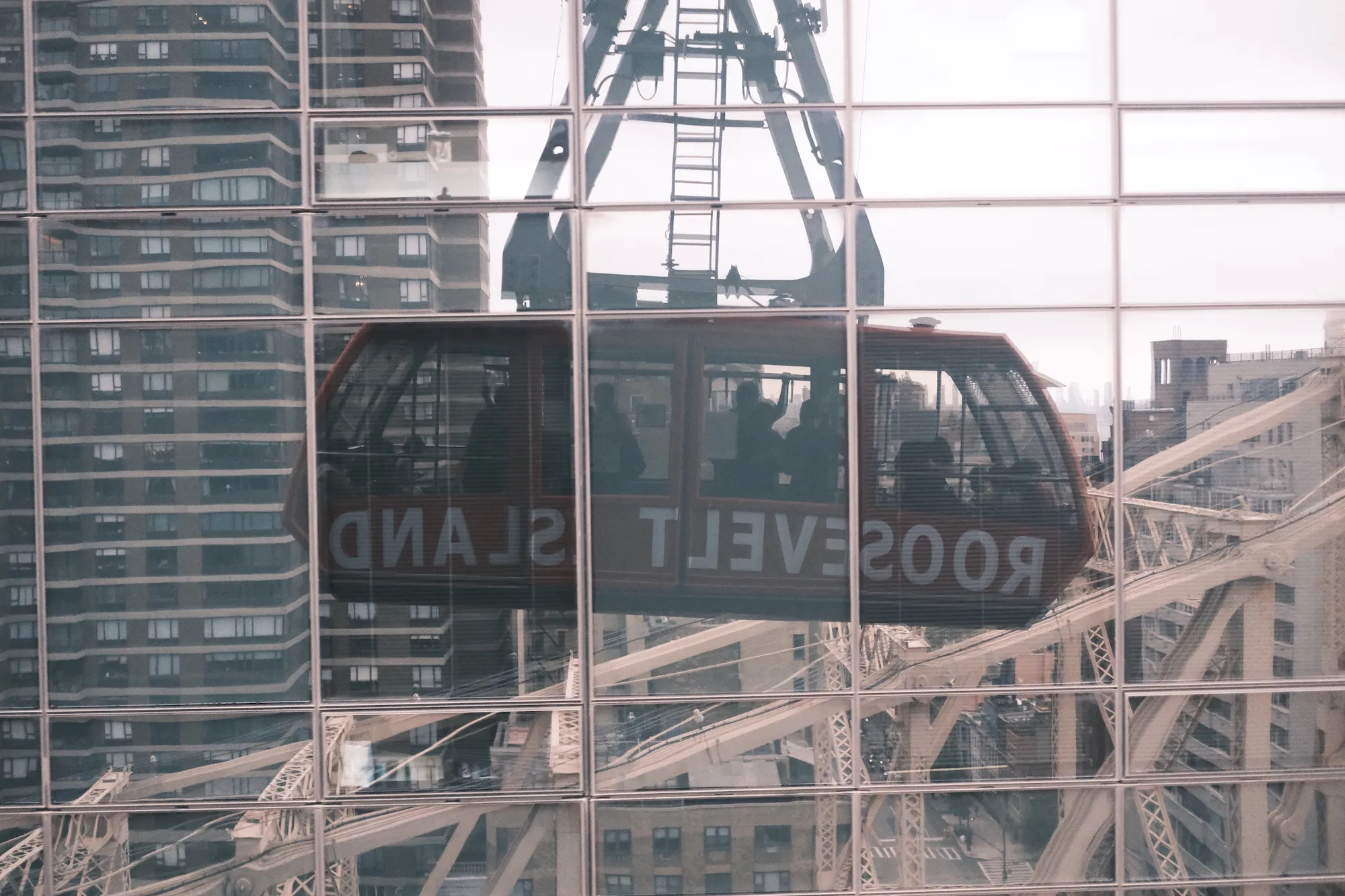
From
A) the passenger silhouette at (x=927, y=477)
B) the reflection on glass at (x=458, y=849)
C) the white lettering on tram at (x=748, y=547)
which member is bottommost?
the reflection on glass at (x=458, y=849)

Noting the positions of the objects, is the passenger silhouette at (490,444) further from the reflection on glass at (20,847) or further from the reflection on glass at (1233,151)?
the reflection on glass at (1233,151)

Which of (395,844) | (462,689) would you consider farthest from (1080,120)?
(395,844)

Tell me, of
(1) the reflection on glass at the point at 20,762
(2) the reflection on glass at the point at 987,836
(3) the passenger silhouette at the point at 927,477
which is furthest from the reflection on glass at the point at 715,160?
(1) the reflection on glass at the point at 20,762

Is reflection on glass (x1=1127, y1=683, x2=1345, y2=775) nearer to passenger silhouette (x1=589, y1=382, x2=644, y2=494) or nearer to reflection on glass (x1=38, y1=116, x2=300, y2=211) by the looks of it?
passenger silhouette (x1=589, y1=382, x2=644, y2=494)

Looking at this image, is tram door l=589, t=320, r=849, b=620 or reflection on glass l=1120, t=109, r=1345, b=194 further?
reflection on glass l=1120, t=109, r=1345, b=194

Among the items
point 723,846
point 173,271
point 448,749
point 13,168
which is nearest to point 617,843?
point 723,846

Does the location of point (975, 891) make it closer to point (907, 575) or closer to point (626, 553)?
point (907, 575)

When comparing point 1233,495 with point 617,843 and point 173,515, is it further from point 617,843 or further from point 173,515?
point 173,515

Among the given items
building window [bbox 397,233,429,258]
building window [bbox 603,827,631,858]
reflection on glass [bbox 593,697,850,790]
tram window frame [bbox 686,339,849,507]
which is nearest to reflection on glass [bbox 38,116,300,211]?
building window [bbox 397,233,429,258]
